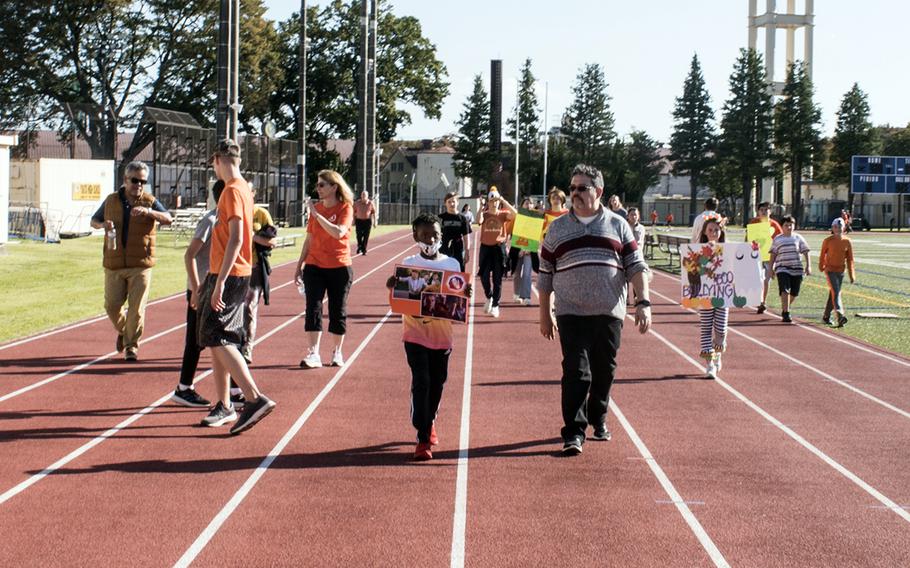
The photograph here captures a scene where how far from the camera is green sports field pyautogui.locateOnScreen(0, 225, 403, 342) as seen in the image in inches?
609

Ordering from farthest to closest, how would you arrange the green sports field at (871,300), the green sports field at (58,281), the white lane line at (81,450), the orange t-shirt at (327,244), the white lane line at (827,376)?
the green sports field at (871,300) → the green sports field at (58,281) → the orange t-shirt at (327,244) → the white lane line at (827,376) → the white lane line at (81,450)

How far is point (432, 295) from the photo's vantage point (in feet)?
24.8

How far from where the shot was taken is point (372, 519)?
6082 mm

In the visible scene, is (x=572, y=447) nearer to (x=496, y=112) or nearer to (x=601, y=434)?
(x=601, y=434)

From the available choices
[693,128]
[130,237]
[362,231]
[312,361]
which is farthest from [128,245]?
[693,128]

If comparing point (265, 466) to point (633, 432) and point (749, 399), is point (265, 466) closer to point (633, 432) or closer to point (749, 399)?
point (633, 432)

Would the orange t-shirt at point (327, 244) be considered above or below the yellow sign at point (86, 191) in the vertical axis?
below

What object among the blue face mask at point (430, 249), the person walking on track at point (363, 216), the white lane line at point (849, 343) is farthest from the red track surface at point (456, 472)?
the person walking on track at point (363, 216)

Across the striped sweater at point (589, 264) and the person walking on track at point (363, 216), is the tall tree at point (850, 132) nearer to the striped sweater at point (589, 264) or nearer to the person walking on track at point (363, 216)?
the person walking on track at point (363, 216)

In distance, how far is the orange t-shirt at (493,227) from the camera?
17.9 meters

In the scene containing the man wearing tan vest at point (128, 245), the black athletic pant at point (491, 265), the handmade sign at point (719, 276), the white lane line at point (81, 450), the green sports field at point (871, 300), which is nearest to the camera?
the white lane line at point (81, 450)

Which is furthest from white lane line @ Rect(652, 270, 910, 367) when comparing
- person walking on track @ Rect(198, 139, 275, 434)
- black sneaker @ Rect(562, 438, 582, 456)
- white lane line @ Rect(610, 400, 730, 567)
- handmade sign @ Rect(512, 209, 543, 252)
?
person walking on track @ Rect(198, 139, 275, 434)

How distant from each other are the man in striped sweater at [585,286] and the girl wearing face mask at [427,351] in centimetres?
65

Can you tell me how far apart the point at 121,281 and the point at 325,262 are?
6.57 feet
